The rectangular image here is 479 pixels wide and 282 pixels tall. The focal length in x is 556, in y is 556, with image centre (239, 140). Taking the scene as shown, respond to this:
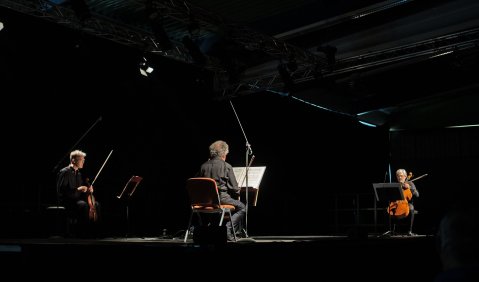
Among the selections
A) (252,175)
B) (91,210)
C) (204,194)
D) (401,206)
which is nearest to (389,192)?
(401,206)

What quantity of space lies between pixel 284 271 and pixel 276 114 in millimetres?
6548

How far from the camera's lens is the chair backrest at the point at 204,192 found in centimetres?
593

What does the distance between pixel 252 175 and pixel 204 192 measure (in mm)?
891

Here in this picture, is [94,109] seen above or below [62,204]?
above

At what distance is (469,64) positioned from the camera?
909cm

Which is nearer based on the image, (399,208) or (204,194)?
(204,194)

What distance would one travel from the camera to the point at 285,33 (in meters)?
8.78

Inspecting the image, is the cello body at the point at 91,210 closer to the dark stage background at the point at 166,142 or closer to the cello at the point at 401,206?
the dark stage background at the point at 166,142

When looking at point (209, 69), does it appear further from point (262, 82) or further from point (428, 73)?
point (428, 73)

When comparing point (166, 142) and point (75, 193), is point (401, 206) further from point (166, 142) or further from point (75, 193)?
point (75, 193)

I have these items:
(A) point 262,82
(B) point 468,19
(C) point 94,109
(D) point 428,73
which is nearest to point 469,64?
(B) point 468,19

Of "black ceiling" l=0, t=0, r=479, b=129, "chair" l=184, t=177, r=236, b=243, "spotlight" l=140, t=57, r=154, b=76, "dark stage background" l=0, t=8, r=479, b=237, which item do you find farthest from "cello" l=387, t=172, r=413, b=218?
"spotlight" l=140, t=57, r=154, b=76


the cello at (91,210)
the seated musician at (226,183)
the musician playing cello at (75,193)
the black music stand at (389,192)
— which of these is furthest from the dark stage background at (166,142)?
the seated musician at (226,183)

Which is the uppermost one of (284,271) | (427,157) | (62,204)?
(427,157)
